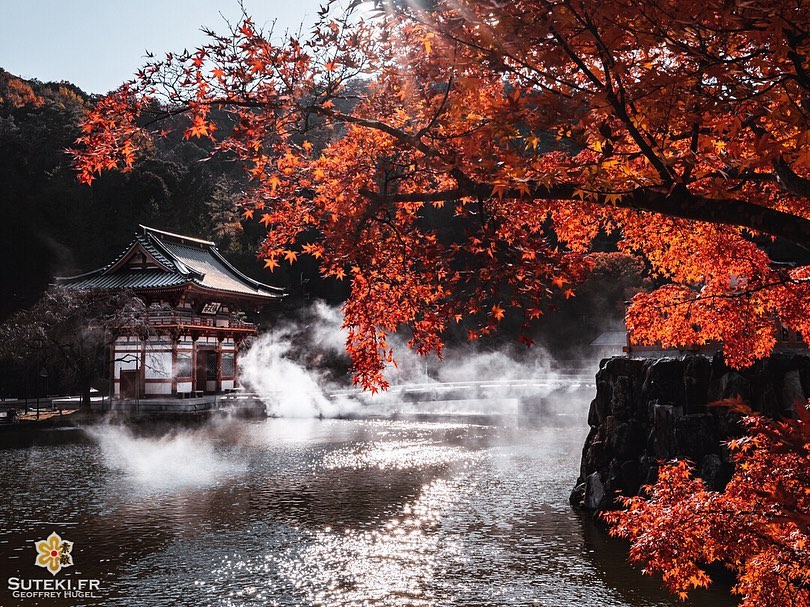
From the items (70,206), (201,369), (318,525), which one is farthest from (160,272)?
(318,525)

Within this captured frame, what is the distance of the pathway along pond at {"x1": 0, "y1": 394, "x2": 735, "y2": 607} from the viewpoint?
895cm

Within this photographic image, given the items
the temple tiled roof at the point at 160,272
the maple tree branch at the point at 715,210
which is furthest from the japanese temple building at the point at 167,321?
the maple tree branch at the point at 715,210

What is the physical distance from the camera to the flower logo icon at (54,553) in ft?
32.9

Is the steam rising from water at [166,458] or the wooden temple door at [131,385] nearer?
the steam rising from water at [166,458]

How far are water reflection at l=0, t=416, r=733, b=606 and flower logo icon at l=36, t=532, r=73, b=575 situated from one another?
20cm

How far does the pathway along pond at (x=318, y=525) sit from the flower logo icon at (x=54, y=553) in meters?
0.18

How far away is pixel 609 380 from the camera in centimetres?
1391

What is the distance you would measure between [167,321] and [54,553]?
2166cm

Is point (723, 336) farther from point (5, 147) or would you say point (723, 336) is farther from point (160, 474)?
point (5, 147)

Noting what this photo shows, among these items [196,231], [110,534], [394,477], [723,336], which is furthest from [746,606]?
[196,231]

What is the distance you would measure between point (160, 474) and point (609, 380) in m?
11.8

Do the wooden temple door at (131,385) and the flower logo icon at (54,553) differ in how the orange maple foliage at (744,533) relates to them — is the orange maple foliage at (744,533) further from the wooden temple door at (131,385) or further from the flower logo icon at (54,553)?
the wooden temple door at (131,385)

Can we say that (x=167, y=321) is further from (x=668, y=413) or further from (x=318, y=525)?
(x=668, y=413)

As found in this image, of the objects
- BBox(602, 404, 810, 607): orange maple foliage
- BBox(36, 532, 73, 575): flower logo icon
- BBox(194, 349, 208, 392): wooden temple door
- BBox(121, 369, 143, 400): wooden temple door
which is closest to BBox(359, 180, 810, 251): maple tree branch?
BBox(602, 404, 810, 607): orange maple foliage
